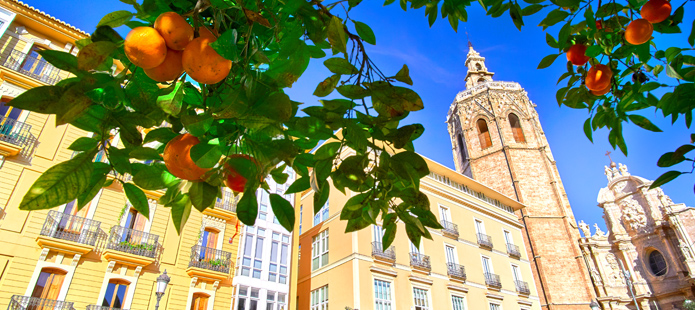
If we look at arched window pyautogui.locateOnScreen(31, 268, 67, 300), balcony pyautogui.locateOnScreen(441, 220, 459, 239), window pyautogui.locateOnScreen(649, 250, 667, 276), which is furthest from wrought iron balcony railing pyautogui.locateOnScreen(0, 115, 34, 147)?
window pyautogui.locateOnScreen(649, 250, 667, 276)

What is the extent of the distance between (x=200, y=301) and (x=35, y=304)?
4.45 metres

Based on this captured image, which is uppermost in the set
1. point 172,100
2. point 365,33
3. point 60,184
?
point 365,33

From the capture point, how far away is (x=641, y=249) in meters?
32.6

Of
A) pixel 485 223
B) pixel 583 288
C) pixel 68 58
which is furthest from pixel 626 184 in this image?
pixel 68 58

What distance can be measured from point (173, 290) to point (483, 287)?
14257mm

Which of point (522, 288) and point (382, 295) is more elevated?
point (522, 288)

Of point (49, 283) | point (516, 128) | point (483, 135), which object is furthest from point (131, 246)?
point (516, 128)

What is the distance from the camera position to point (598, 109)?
82.0 inches

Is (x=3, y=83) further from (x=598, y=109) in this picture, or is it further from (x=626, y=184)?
(x=626, y=184)

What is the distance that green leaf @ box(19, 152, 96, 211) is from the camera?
838 millimetres

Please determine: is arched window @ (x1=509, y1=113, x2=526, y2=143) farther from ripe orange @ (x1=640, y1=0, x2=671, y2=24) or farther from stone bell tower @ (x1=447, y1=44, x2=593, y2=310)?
ripe orange @ (x1=640, y1=0, x2=671, y2=24)

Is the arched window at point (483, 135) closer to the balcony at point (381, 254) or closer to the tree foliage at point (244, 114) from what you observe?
the balcony at point (381, 254)

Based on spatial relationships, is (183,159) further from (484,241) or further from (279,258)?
(484,241)

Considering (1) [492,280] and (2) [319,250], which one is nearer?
(2) [319,250]
